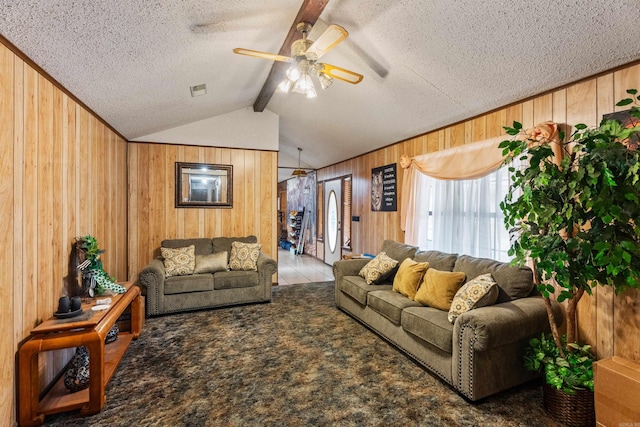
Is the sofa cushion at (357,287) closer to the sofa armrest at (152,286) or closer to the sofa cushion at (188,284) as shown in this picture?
the sofa cushion at (188,284)

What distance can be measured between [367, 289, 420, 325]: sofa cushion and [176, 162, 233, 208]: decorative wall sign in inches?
112

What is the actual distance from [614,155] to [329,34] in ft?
5.79

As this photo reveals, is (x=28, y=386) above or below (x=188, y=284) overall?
below

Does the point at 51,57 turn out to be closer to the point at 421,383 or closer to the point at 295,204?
the point at 421,383

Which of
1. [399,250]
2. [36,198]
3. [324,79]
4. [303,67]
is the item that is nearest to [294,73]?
[303,67]

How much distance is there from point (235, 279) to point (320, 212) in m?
3.95

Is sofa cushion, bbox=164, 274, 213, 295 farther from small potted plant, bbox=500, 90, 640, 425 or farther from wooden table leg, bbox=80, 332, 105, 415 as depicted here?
small potted plant, bbox=500, 90, 640, 425

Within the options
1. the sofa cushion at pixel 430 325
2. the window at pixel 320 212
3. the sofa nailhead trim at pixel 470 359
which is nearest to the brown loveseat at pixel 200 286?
the sofa cushion at pixel 430 325

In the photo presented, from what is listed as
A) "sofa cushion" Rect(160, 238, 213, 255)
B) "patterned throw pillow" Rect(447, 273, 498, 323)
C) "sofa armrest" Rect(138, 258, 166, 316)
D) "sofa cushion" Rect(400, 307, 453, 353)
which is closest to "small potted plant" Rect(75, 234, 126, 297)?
"sofa armrest" Rect(138, 258, 166, 316)

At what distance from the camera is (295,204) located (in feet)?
31.0

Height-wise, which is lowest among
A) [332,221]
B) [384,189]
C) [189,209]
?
[332,221]

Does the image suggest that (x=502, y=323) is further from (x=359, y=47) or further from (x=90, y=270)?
(x=90, y=270)

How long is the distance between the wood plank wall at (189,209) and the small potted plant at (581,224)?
12.1 ft

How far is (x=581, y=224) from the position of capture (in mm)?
1866
